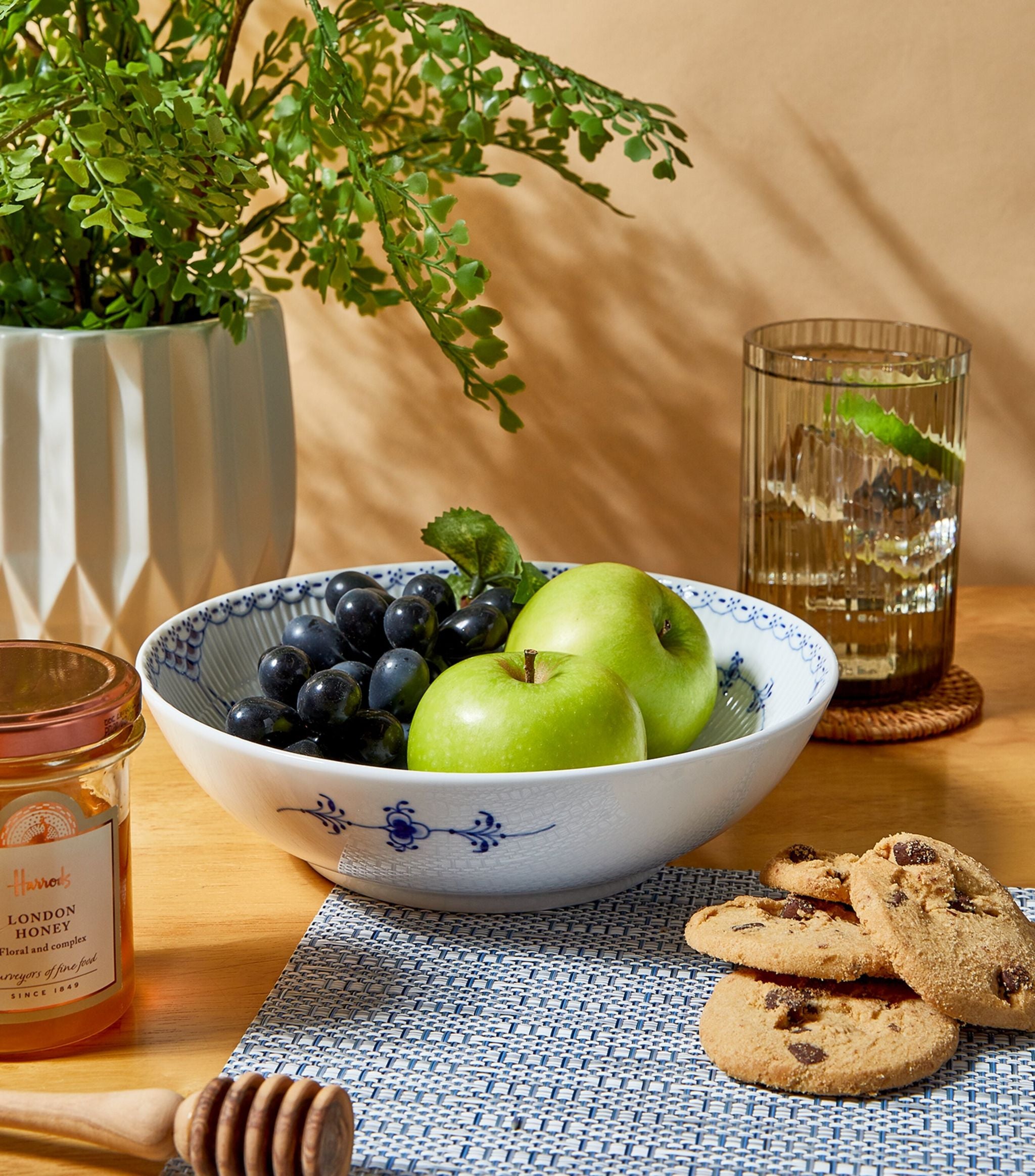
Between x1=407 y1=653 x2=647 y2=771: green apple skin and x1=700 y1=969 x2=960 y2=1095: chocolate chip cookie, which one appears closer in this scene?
x1=700 y1=969 x2=960 y2=1095: chocolate chip cookie

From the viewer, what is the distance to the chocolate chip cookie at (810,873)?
629 millimetres

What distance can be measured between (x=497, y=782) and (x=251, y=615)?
0.34 metres

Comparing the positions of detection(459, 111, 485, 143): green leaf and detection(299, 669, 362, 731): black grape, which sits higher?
detection(459, 111, 485, 143): green leaf

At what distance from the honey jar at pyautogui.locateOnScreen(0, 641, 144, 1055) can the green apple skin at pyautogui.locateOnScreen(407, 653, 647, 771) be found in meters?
0.16

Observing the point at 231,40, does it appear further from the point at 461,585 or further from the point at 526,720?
the point at 526,720

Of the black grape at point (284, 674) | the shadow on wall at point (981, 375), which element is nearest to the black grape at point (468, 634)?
the black grape at point (284, 674)

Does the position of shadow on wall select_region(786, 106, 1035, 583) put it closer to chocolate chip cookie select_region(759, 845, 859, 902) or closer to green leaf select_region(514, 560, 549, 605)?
green leaf select_region(514, 560, 549, 605)

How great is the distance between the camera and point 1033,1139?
51cm

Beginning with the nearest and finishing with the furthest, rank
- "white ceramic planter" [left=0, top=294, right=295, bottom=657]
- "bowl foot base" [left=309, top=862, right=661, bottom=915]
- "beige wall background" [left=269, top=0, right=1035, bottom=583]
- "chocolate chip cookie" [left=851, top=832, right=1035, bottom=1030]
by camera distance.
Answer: "chocolate chip cookie" [left=851, top=832, right=1035, bottom=1030] → "bowl foot base" [left=309, top=862, right=661, bottom=915] → "white ceramic planter" [left=0, top=294, right=295, bottom=657] → "beige wall background" [left=269, top=0, right=1035, bottom=583]

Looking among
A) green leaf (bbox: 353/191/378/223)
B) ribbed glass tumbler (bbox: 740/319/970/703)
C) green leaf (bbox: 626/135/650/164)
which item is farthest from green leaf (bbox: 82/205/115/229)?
ribbed glass tumbler (bbox: 740/319/970/703)

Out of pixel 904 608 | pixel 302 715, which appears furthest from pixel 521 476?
pixel 302 715

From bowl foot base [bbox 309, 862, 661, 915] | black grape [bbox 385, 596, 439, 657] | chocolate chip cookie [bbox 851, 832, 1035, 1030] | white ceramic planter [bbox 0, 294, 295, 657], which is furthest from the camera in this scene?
white ceramic planter [bbox 0, 294, 295, 657]

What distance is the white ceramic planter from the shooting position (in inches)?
34.7

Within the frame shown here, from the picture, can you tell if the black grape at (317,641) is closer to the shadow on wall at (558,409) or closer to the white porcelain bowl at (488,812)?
the white porcelain bowl at (488,812)
